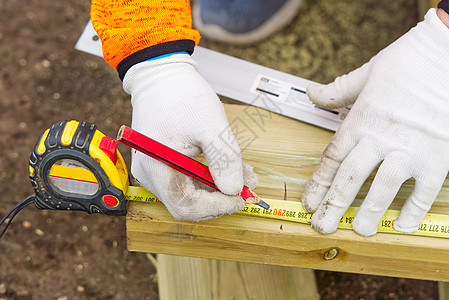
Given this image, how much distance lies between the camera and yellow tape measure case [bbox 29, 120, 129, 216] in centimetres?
124

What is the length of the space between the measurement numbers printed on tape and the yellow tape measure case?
101 mm

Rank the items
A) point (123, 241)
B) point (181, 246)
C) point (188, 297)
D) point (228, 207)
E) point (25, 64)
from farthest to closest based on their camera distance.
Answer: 1. point (25, 64)
2. point (123, 241)
3. point (188, 297)
4. point (181, 246)
5. point (228, 207)

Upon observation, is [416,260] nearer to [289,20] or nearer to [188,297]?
[188,297]

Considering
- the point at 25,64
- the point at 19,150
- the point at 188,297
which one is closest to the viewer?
the point at 188,297

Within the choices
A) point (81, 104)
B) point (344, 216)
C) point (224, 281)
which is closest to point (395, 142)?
point (344, 216)

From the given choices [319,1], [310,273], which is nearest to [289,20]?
[319,1]

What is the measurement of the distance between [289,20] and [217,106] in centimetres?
173

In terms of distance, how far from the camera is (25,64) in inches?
112

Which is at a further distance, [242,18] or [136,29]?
[242,18]

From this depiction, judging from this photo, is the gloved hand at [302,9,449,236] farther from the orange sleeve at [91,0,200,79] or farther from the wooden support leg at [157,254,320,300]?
the wooden support leg at [157,254,320,300]

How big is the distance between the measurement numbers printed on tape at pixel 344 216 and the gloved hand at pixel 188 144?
9 centimetres

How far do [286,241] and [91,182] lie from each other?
66cm

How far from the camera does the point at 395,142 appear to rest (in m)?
1.32

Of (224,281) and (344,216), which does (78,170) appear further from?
(224,281)
